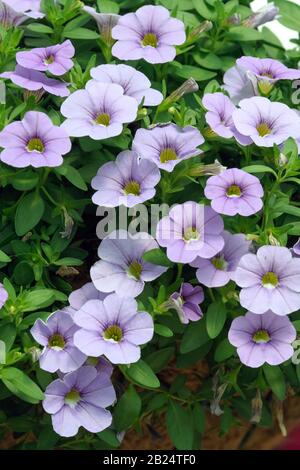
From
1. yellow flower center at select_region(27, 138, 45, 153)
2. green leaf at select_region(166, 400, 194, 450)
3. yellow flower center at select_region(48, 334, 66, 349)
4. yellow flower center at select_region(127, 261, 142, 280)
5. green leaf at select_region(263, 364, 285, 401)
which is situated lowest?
green leaf at select_region(166, 400, 194, 450)

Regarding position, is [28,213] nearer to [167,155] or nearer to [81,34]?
[167,155]

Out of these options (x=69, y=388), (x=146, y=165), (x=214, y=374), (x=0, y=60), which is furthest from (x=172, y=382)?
(x=0, y=60)

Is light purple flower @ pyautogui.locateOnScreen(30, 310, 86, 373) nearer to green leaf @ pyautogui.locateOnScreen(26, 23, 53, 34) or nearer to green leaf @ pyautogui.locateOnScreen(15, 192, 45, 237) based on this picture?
green leaf @ pyautogui.locateOnScreen(15, 192, 45, 237)

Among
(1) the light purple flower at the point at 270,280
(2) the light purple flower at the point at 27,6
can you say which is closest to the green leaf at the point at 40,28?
(2) the light purple flower at the point at 27,6

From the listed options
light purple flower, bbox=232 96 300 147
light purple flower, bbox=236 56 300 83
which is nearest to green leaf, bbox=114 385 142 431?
light purple flower, bbox=232 96 300 147

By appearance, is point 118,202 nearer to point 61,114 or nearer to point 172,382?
point 61,114

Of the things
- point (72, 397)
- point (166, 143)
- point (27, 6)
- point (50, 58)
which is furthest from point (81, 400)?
point (27, 6)

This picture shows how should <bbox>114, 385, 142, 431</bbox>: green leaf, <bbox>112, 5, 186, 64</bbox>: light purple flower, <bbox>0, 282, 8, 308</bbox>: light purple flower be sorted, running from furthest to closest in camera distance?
<bbox>112, 5, 186, 64</bbox>: light purple flower, <bbox>114, 385, 142, 431</bbox>: green leaf, <bbox>0, 282, 8, 308</bbox>: light purple flower
